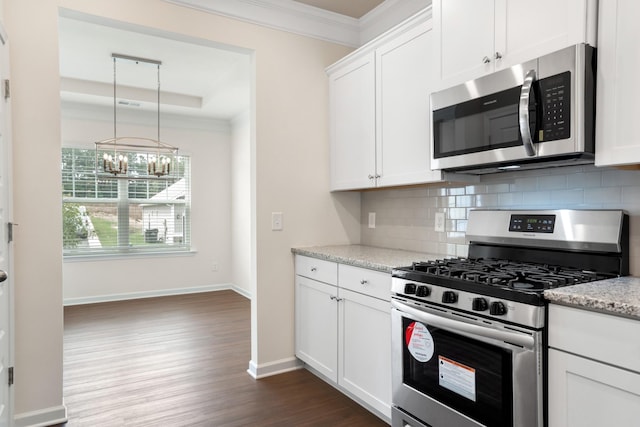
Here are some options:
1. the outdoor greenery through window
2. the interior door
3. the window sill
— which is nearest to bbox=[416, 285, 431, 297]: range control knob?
the interior door

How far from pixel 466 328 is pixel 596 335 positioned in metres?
0.45

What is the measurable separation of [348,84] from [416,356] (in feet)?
6.40

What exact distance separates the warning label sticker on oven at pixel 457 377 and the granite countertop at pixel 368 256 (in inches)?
21.0

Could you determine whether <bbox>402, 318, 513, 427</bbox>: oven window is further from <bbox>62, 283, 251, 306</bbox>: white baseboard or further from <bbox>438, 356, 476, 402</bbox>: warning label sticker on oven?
<bbox>62, 283, 251, 306</bbox>: white baseboard

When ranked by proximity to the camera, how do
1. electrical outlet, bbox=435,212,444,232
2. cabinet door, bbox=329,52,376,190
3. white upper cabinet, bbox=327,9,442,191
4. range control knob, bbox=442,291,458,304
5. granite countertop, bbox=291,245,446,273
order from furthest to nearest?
cabinet door, bbox=329,52,376,190 → electrical outlet, bbox=435,212,444,232 → white upper cabinet, bbox=327,9,442,191 → granite countertop, bbox=291,245,446,273 → range control knob, bbox=442,291,458,304

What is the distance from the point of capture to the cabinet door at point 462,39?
1887mm

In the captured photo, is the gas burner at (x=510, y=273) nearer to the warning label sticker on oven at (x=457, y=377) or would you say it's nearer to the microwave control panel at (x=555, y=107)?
the warning label sticker on oven at (x=457, y=377)

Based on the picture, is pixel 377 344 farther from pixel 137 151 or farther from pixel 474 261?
pixel 137 151

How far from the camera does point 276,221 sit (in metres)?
2.99

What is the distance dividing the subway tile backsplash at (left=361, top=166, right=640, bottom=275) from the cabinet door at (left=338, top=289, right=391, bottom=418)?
2.06ft

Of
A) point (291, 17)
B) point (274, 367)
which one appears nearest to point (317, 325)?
point (274, 367)

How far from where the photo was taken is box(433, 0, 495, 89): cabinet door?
6.19 ft

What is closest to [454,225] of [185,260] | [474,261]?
[474,261]

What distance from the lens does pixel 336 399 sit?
2570mm
